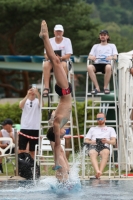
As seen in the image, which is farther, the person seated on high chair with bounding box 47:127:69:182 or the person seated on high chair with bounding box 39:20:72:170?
the person seated on high chair with bounding box 47:127:69:182

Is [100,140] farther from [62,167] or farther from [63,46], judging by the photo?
[62,167]

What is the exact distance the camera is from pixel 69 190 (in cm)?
1004

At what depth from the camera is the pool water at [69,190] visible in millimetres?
9102

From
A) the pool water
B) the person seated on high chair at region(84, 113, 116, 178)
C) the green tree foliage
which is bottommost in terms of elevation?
the pool water

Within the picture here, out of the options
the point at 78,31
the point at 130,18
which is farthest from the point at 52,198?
the point at 130,18

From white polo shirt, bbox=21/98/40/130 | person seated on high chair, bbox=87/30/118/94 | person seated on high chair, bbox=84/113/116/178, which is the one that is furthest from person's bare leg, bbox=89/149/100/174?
white polo shirt, bbox=21/98/40/130

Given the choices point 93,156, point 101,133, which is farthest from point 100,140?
point 93,156

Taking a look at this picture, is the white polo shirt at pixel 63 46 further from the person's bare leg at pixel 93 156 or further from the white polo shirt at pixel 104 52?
the person's bare leg at pixel 93 156

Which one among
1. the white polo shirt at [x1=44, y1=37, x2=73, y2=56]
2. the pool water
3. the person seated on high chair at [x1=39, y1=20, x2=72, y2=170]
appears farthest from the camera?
the white polo shirt at [x1=44, y1=37, x2=73, y2=56]

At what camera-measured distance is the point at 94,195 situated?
925cm

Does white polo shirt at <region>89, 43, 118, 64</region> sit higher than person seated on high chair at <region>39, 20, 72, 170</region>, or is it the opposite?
white polo shirt at <region>89, 43, 118, 64</region>

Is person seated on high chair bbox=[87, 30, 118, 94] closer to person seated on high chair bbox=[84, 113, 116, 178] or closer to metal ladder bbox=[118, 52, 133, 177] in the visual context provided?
metal ladder bbox=[118, 52, 133, 177]

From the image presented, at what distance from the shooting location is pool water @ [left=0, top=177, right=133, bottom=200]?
9102 millimetres

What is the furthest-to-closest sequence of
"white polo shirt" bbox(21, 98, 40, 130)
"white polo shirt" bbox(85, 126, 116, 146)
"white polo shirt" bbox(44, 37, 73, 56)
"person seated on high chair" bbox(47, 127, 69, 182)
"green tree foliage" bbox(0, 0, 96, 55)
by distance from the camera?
"green tree foliage" bbox(0, 0, 96, 55), "white polo shirt" bbox(21, 98, 40, 130), "white polo shirt" bbox(44, 37, 73, 56), "white polo shirt" bbox(85, 126, 116, 146), "person seated on high chair" bbox(47, 127, 69, 182)
